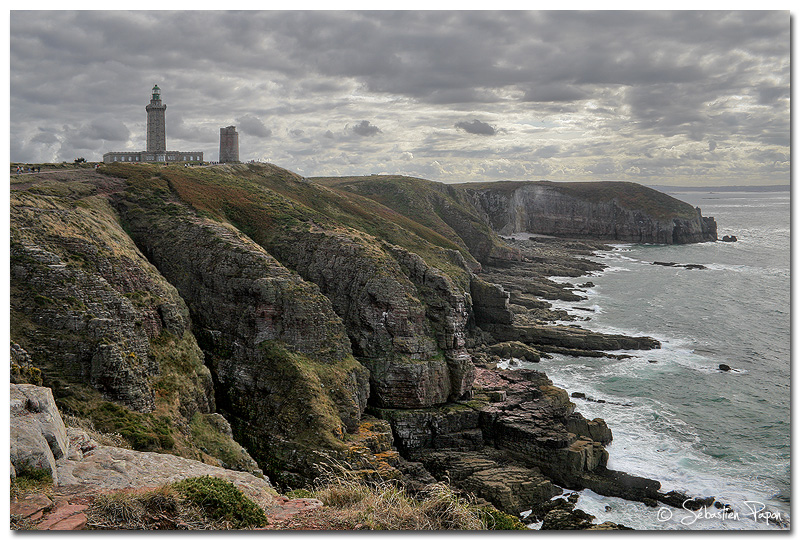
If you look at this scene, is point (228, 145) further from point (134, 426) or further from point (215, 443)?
point (134, 426)

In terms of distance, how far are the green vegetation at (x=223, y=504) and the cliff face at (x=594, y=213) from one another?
135631mm

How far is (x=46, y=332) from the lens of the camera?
21141 mm

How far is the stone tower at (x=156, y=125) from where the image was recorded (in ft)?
205

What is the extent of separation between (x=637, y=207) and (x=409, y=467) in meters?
135

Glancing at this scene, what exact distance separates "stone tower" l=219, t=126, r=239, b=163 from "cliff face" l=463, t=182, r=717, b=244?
274ft

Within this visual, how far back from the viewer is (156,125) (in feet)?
210

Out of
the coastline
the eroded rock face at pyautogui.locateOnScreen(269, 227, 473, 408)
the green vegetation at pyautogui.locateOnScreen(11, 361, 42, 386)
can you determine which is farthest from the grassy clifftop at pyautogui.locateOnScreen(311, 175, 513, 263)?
the green vegetation at pyautogui.locateOnScreen(11, 361, 42, 386)

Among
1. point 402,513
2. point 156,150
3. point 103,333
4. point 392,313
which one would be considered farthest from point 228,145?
point 402,513

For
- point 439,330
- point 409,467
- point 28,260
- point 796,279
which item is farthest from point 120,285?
point 796,279

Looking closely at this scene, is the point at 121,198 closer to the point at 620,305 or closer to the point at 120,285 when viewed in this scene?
the point at 120,285

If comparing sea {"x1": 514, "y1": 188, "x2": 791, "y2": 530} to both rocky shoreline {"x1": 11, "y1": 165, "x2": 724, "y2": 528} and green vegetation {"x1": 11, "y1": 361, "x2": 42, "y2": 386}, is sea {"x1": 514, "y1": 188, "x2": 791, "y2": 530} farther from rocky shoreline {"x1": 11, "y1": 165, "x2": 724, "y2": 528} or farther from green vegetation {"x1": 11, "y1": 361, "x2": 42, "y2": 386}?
green vegetation {"x1": 11, "y1": 361, "x2": 42, "y2": 386}

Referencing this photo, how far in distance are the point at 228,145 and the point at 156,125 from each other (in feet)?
34.8

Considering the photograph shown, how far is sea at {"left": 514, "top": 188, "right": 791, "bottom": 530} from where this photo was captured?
90.2ft

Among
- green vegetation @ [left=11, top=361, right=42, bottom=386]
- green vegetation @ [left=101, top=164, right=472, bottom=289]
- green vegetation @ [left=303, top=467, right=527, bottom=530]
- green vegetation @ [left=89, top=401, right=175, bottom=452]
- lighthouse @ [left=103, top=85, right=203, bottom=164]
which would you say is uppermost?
lighthouse @ [left=103, top=85, right=203, bottom=164]
